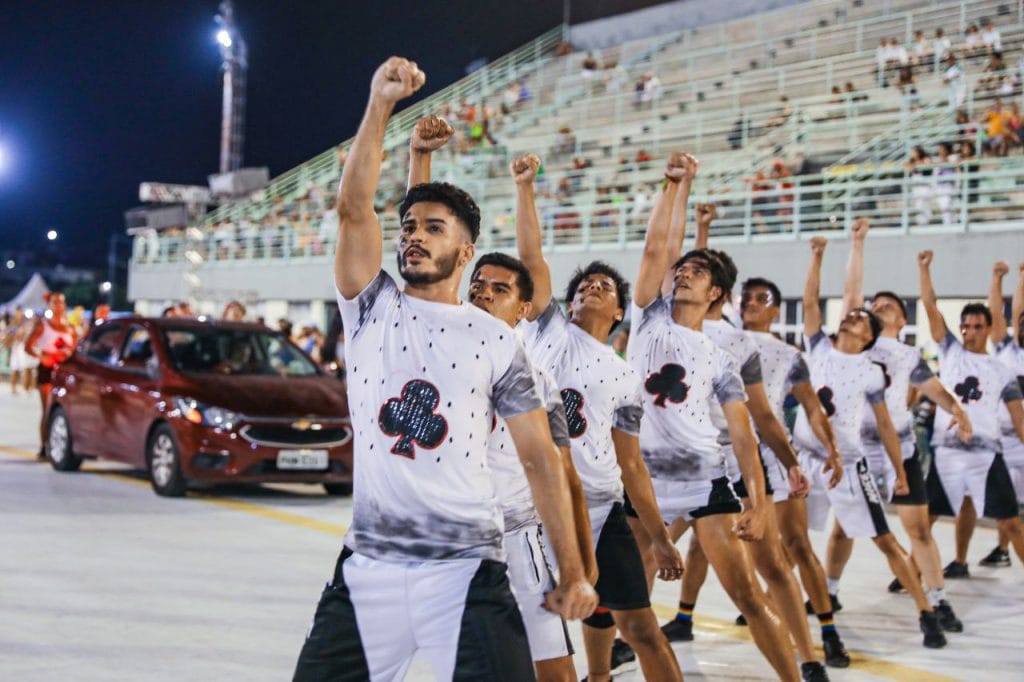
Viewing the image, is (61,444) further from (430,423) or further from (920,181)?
(920,181)

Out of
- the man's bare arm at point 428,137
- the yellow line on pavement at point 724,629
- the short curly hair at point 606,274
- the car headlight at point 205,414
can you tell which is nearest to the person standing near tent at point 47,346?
the car headlight at point 205,414

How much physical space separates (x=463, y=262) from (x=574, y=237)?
20.1 metres

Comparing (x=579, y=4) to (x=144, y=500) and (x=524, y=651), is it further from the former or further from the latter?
(x=524, y=651)

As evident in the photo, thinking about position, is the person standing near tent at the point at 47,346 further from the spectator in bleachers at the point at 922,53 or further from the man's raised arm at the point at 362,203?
the spectator in bleachers at the point at 922,53

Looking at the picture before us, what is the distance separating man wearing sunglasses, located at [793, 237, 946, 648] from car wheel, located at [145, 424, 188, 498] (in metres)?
5.74

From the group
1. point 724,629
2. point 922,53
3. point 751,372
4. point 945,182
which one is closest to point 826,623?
point 724,629

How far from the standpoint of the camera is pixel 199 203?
4428 cm

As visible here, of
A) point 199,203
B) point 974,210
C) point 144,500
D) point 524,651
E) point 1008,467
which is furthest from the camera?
point 199,203

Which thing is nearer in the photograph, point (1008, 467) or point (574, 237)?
point (1008, 467)

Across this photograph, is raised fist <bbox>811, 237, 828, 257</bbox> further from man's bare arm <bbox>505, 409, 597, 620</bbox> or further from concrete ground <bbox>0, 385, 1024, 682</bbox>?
man's bare arm <bbox>505, 409, 597, 620</bbox>

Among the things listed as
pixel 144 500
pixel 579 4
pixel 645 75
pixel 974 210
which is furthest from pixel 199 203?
pixel 144 500

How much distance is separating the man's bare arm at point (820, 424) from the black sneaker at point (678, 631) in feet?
3.76

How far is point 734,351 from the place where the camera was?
634 centimetres

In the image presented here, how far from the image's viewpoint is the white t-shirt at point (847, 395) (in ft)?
25.3
